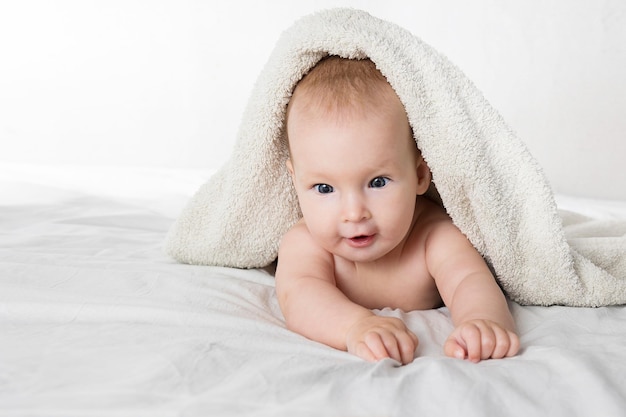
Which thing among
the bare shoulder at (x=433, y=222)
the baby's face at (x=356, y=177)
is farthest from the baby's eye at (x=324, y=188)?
the bare shoulder at (x=433, y=222)

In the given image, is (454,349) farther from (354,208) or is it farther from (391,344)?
(354,208)

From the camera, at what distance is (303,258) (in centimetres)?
124

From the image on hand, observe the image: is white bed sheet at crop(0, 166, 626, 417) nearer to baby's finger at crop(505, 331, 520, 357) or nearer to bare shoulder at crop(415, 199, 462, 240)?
baby's finger at crop(505, 331, 520, 357)

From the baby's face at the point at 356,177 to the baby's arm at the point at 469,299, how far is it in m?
0.11

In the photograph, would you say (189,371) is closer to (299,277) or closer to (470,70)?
(299,277)

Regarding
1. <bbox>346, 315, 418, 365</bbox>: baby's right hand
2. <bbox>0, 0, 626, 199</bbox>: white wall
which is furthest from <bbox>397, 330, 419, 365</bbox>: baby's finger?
<bbox>0, 0, 626, 199</bbox>: white wall

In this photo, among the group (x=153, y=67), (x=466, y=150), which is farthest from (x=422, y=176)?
(x=153, y=67)

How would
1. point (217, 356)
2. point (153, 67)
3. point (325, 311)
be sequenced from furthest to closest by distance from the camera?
point (153, 67), point (325, 311), point (217, 356)

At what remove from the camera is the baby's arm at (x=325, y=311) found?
3.09 feet

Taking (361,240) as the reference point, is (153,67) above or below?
above

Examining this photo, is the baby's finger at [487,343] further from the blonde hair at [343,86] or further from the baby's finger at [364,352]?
the blonde hair at [343,86]

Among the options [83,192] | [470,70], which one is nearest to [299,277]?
[83,192]

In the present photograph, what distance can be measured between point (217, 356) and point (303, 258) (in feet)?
1.25

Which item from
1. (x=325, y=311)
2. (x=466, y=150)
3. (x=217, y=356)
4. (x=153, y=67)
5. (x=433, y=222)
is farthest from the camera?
(x=153, y=67)
